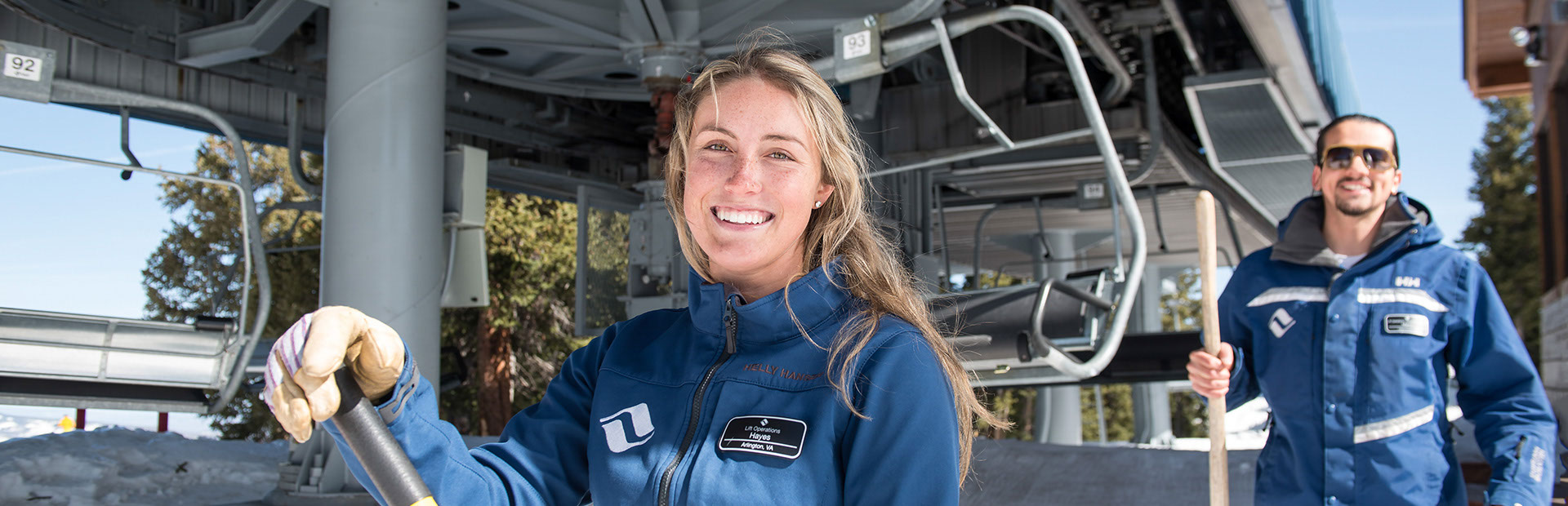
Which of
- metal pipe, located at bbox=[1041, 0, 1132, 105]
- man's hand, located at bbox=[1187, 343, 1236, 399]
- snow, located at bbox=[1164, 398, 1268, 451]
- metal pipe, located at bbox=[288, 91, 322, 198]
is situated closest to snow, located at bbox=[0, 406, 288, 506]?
metal pipe, located at bbox=[288, 91, 322, 198]

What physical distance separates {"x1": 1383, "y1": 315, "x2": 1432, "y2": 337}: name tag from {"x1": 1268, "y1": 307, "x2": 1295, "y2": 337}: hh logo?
23 cm

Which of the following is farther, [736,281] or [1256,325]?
[1256,325]

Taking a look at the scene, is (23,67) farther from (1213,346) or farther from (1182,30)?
(1182,30)

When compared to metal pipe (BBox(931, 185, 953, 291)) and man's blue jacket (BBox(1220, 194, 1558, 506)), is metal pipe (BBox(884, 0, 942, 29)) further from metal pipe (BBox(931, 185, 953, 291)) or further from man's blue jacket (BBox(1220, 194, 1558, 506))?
man's blue jacket (BBox(1220, 194, 1558, 506))

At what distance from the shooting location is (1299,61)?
9383mm

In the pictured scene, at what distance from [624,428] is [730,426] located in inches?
7.3

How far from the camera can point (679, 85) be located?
22.0 ft

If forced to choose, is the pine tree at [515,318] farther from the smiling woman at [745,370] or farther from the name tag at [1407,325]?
the smiling woman at [745,370]

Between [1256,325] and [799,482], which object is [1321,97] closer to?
[1256,325]

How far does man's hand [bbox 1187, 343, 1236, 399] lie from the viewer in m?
2.68

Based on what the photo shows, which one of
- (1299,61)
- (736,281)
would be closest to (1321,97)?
(1299,61)

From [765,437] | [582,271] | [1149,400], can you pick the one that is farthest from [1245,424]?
[765,437]

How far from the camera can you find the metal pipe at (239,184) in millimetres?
5332

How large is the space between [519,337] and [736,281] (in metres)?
19.8
